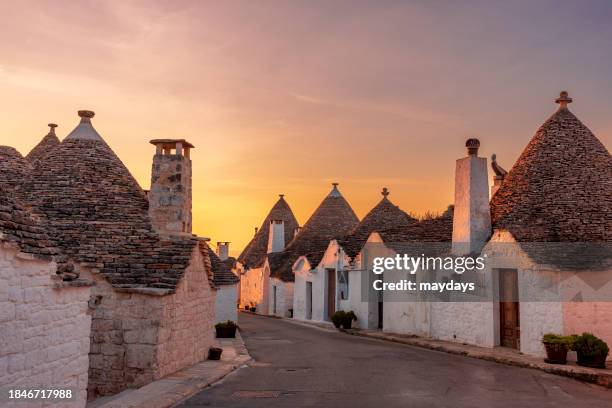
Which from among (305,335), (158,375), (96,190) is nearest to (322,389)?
(158,375)

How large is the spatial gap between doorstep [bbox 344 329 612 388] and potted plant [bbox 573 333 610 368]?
0.28m

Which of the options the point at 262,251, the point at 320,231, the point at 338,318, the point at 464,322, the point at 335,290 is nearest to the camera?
the point at 464,322

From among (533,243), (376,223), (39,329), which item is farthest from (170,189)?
(376,223)

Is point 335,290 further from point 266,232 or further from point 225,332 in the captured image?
point 266,232

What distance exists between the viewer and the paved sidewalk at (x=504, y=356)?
12977mm

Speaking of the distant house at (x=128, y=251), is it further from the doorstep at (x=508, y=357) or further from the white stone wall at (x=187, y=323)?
the doorstep at (x=508, y=357)

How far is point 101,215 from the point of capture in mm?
13820

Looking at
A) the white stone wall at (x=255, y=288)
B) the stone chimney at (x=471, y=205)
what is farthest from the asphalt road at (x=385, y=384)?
the white stone wall at (x=255, y=288)

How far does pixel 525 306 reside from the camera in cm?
1645

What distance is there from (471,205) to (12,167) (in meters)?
14.1

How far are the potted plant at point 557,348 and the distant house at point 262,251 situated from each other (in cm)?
2716

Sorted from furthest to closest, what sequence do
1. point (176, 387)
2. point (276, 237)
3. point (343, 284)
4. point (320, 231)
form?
point (276, 237) < point (320, 231) < point (343, 284) < point (176, 387)

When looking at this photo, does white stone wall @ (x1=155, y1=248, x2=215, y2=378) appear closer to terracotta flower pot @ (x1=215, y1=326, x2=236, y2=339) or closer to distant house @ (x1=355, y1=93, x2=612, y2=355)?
terracotta flower pot @ (x1=215, y1=326, x2=236, y2=339)

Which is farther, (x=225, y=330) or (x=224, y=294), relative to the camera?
(x=224, y=294)
